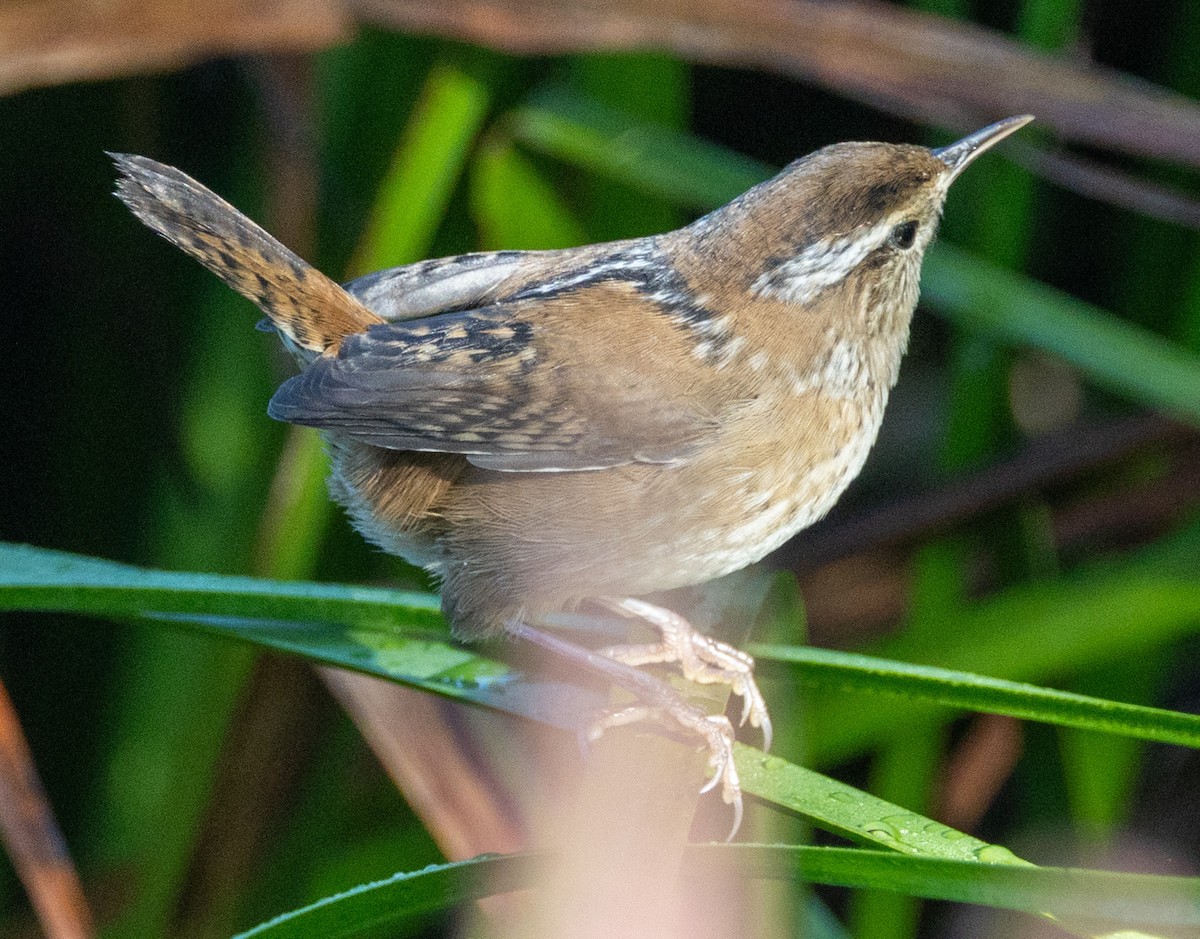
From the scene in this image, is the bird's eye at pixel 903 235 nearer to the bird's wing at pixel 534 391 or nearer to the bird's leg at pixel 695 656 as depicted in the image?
the bird's wing at pixel 534 391

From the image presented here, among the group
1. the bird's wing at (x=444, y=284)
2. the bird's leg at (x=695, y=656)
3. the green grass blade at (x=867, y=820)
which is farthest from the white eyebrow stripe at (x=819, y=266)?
the green grass blade at (x=867, y=820)

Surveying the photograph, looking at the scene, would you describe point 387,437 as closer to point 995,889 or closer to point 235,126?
point 995,889

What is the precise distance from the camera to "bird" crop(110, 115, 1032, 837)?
1812 mm

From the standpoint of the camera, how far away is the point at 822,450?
1.91 m

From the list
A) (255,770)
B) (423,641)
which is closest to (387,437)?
(423,641)

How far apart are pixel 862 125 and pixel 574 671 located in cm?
162

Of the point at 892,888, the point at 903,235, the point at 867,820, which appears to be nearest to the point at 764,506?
the point at 903,235

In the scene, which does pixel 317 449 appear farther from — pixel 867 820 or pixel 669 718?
pixel 867 820

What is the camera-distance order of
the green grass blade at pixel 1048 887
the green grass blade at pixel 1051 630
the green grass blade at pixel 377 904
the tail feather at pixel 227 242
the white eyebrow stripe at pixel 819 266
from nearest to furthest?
the green grass blade at pixel 1048 887 → the green grass blade at pixel 377 904 → the tail feather at pixel 227 242 → the white eyebrow stripe at pixel 819 266 → the green grass blade at pixel 1051 630

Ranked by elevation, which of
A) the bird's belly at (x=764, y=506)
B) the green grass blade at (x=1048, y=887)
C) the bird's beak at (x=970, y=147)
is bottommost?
the green grass blade at (x=1048, y=887)

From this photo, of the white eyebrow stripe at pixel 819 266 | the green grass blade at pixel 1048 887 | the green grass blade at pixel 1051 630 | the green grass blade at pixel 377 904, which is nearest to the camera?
the green grass blade at pixel 1048 887

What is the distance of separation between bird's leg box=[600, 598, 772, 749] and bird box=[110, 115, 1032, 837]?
0.07 metres

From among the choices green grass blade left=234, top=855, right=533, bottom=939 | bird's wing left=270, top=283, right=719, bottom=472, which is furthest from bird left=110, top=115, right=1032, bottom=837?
green grass blade left=234, top=855, right=533, bottom=939

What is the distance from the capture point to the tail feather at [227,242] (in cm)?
177
